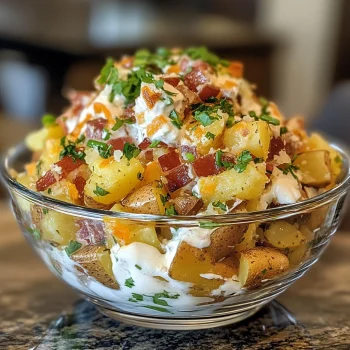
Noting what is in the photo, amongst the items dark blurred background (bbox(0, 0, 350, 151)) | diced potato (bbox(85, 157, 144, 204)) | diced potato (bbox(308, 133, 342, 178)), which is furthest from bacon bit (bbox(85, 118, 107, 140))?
dark blurred background (bbox(0, 0, 350, 151))

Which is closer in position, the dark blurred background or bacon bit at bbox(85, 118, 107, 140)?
bacon bit at bbox(85, 118, 107, 140)

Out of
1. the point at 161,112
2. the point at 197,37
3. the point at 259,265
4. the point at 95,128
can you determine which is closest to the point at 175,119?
the point at 161,112

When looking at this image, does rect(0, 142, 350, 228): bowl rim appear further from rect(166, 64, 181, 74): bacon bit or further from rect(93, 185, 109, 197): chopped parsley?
rect(166, 64, 181, 74): bacon bit

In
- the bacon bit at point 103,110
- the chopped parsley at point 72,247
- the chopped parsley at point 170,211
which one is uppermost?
the bacon bit at point 103,110

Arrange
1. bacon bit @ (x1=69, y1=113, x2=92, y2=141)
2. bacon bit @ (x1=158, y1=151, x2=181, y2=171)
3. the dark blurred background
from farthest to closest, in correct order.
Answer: the dark blurred background
bacon bit @ (x1=69, y1=113, x2=92, y2=141)
bacon bit @ (x1=158, y1=151, x2=181, y2=171)

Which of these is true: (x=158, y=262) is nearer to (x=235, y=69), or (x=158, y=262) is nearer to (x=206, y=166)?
(x=206, y=166)

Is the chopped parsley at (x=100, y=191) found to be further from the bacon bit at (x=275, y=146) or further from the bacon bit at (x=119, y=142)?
the bacon bit at (x=275, y=146)

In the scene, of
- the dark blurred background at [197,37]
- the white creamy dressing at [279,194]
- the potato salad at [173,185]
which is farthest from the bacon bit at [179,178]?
the dark blurred background at [197,37]
